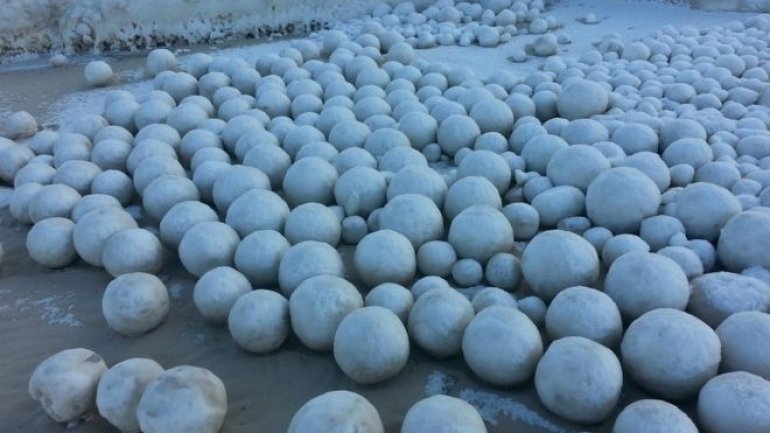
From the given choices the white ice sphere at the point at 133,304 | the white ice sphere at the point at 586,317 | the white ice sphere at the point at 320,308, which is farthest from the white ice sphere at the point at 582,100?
the white ice sphere at the point at 133,304

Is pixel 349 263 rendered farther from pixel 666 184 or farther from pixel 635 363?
pixel 666 184

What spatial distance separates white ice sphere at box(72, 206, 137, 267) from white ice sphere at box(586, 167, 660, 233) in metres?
2.15

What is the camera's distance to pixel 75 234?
113 inches

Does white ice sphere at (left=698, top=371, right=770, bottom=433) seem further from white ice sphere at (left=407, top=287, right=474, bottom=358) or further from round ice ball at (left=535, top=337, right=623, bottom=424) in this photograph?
white ice sphere at (left=407, top=287, right=474, bottom=358)

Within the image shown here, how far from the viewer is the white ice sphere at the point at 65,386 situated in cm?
204

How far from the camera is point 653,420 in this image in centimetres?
173

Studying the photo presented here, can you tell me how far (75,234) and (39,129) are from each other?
1.87 m

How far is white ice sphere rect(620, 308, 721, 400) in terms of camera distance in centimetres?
A: 194

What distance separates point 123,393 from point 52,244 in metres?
1.24

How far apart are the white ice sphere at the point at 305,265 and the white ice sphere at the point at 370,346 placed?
15.0 inches

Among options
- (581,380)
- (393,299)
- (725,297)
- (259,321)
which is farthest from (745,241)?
(259,321)

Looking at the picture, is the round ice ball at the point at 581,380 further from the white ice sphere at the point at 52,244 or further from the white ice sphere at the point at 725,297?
the white ice sphere at the point at 52,244

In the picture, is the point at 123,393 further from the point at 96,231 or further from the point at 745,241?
the point at 745,241

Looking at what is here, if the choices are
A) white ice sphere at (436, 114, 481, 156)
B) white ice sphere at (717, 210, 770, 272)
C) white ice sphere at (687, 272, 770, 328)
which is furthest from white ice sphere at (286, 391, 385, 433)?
white ice sphere at (436, 114, 481, 156)
